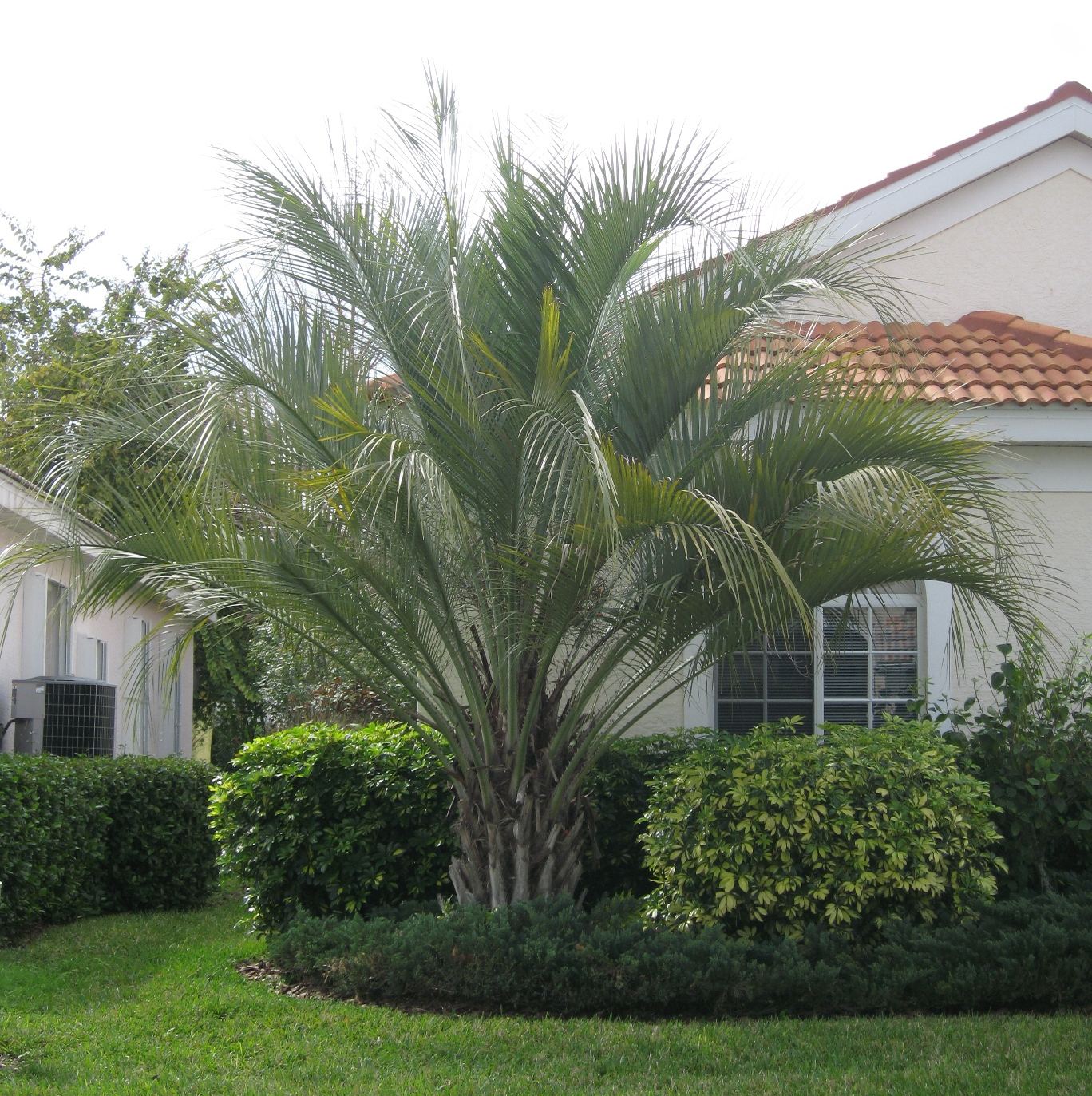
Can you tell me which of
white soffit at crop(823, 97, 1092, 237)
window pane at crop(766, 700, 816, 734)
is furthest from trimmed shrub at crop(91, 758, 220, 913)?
white soffit at crop(823, 97, 1092, 237)

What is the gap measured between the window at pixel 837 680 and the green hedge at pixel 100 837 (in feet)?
16.8

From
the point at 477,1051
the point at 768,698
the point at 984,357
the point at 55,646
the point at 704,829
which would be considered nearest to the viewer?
the point at 477,1051

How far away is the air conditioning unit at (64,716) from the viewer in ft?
35.4

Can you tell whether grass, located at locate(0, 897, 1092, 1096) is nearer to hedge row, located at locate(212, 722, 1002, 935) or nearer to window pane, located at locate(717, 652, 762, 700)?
hedge row, located at locate(212, 722, 1002, 935)

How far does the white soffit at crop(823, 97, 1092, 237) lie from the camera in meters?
11.0

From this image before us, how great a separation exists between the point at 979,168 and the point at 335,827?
8.07m

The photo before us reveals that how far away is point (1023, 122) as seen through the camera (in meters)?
11.1

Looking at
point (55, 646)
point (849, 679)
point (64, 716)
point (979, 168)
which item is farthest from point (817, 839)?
point (55, 646)

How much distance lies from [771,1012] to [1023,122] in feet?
27.8

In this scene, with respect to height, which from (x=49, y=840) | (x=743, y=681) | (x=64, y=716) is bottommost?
(x=49, y=840)

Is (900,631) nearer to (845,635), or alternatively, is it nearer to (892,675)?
(892,675)

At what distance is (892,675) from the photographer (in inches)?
367

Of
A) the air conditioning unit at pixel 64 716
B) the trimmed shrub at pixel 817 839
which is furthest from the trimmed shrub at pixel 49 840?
the trimmed shrub at pixel 817 839

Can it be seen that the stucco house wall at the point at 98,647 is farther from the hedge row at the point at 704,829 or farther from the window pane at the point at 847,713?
the window pane at the point at 847,713
